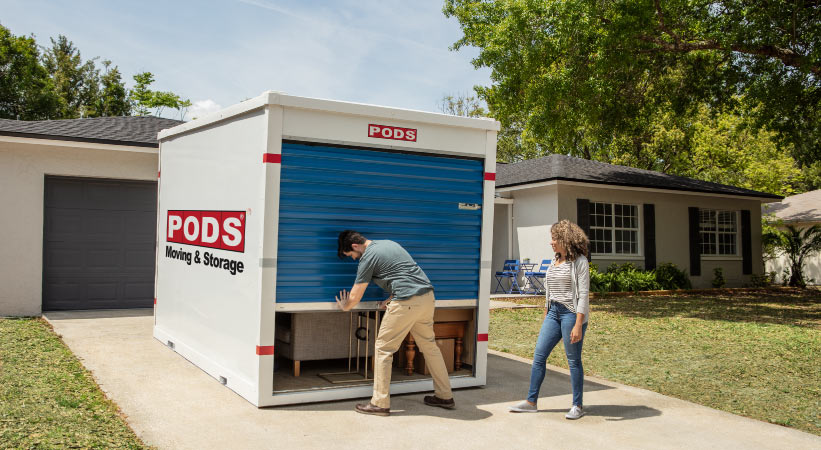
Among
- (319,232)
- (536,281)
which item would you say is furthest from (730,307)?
(319,232)

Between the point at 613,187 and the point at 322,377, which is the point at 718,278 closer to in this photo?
the point at 613,187

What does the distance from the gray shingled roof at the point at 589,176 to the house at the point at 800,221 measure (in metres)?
4.51

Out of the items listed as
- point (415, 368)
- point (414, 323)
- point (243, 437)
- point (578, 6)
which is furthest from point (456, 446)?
point (578, 6)

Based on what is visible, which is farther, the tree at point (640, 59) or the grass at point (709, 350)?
the tree at point (640, 59)

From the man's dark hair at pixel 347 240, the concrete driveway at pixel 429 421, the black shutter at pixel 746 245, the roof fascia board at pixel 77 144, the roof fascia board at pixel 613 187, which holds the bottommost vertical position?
the concrete driveway at pixel 429 421

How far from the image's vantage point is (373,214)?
615 centimetres

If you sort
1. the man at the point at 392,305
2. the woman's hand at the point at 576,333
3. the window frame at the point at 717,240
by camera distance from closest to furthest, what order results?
1. the woman's hand at the point at 576,333
2. the man at the point at 392,305
3. the window frame at the point at 717,240

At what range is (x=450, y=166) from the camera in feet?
21.4

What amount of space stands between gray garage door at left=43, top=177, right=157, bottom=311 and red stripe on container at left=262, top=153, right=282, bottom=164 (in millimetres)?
7282

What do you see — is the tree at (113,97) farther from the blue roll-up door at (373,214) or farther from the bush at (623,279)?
the blue roll-up door at (373,214)

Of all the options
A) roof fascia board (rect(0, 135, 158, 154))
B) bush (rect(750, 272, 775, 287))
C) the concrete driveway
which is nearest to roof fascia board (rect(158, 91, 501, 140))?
the concrete driveway

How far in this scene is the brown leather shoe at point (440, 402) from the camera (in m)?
5.77

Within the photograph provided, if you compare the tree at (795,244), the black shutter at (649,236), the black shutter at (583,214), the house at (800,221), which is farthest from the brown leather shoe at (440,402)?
the house at (800,221)

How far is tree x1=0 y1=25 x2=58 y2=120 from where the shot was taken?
121 ft
